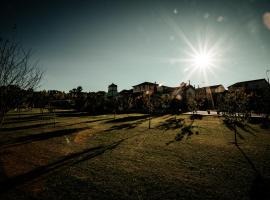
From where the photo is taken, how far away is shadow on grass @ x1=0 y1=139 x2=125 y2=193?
22.5ft

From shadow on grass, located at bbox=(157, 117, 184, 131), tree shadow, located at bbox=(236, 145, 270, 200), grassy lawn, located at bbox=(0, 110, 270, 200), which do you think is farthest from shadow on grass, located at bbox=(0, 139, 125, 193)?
shadow on grass, located at bbox=(157, 117, 184, 131)

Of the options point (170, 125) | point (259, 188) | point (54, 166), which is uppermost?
point (170, 125)

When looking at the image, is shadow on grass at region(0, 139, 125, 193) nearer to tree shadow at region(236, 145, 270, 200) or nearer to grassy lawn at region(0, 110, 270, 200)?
grassy lawn at region(0, 110, 270, 200)

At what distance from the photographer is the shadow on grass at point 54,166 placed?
22.5 ft

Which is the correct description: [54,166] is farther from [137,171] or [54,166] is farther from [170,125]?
[170,125]

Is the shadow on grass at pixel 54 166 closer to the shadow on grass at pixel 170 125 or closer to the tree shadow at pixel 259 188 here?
the tree shadow at pixel 259 188

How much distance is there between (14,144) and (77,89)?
94.4 m

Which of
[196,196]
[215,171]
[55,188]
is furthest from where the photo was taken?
[215,171]

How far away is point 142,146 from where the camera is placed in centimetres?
1230

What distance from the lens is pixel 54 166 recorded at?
344 inches

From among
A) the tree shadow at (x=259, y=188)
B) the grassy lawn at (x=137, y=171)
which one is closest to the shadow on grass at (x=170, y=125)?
the grassy lawn at (x=137, y=171)

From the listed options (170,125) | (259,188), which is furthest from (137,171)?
(170,125)

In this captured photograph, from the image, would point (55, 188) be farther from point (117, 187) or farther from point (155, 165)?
point (155, 165)

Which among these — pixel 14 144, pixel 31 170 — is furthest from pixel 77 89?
pixel 31 170
